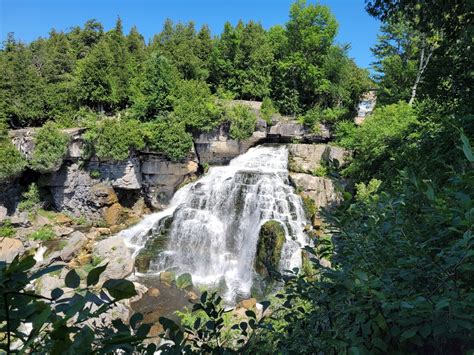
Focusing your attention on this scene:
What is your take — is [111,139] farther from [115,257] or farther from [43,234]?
[115,257]

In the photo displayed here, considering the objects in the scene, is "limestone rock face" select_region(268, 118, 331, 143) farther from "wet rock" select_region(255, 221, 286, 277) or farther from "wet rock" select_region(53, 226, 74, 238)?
"wet rock" select_region(53, 226, 74, 238)

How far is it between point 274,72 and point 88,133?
1388cm

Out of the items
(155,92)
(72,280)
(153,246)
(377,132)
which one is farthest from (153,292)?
(72,280)

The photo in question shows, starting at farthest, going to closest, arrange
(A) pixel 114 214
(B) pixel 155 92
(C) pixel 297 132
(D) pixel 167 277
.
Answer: (C) pixel 297 132
(B) pixel 155 92
(A) pixel 114 214
(D) pixel 167 277

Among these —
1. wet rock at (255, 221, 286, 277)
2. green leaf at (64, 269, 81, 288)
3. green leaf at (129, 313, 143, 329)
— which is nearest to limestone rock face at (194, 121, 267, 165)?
wet rock at (255, 221, 286, 277)

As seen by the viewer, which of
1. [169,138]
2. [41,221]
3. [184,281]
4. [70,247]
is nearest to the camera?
[184,281]

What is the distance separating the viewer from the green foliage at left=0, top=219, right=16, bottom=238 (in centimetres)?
1467

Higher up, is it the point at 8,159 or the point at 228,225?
the point at 8,159

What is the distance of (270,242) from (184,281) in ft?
12.7

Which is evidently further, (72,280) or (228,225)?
(228,225)

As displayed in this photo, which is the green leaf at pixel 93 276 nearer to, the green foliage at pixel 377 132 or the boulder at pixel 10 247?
the green foliage at pixel 377 132

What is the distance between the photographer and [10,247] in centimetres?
1407

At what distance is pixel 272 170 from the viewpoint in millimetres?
17594

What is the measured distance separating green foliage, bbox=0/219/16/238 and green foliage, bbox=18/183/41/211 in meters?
1.40
